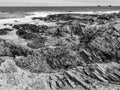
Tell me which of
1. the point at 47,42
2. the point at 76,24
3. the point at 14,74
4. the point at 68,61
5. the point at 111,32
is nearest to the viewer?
the point at 14,74

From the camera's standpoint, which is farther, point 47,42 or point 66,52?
point 47,42

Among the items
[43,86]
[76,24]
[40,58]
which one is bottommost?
[43,86]

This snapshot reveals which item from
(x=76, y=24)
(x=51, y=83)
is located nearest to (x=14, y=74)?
(x=51, y=83)

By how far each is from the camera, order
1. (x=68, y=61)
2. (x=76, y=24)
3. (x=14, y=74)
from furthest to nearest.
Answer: (x=76, y=24), (x=68, y=61), (x=14, y=74)

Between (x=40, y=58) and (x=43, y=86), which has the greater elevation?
(x=40, y=58)

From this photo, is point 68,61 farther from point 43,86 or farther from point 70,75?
point 43,86

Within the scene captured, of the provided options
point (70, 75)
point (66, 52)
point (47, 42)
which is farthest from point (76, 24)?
point (70, 75)

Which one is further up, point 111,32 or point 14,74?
point 111,32

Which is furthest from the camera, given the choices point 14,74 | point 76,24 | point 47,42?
point 76,24

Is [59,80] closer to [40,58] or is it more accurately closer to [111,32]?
[40,58]
